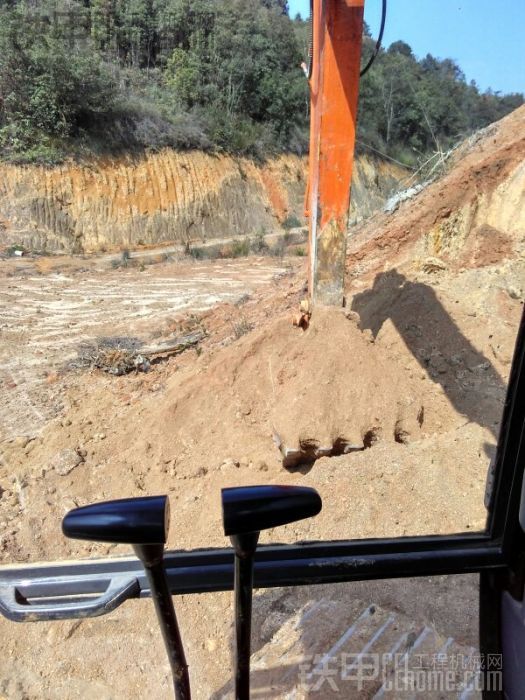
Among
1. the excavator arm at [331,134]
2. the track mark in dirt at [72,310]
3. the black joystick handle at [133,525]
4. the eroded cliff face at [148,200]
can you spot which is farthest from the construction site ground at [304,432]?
the eroded cliff face at [148,200]

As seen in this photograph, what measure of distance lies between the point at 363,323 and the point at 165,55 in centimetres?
2491

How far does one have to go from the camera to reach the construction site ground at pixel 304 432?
2436mm

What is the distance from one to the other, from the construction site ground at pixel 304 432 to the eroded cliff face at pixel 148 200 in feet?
34.0

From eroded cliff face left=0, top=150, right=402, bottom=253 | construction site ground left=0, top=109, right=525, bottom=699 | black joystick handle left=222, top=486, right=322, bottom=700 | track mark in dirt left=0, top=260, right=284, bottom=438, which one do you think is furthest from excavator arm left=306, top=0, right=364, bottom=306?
eroded cliff face left=0, top=150, right=402, bottom=253

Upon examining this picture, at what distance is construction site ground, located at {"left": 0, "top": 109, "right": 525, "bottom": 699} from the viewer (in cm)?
244

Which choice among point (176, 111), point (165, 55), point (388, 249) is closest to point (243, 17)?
point (165, 55)

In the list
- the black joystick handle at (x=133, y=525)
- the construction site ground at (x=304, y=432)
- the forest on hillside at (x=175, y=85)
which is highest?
the forest on hillside at (x=175, y=85)

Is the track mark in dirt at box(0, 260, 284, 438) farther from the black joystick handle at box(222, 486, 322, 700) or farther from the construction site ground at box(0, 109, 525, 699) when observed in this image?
the black joystick handle at box(222, 486, 322, 700)

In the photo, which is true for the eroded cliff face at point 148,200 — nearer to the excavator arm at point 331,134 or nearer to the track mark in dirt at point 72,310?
the track mark in dirt at point 72,310

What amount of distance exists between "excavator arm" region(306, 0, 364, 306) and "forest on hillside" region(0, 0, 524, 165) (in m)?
11.8

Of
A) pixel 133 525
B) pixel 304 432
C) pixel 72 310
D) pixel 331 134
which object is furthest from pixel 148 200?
pixel 133 525

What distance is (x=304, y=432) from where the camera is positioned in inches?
167

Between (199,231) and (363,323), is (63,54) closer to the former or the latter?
(199,231)

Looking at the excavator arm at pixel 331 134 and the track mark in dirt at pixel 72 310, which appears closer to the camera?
the excavator arm at pixel 331 134
